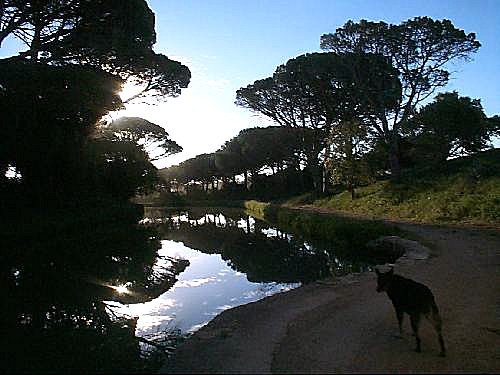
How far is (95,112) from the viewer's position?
73.5ft

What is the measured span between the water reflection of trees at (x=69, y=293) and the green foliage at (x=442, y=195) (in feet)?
44.4

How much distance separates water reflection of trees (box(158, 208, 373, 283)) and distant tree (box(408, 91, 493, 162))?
48.3 feet

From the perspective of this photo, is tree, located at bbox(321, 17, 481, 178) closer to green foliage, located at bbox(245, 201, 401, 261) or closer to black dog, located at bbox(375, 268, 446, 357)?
green foliage, located at bbox(245, 201, 401, 261)

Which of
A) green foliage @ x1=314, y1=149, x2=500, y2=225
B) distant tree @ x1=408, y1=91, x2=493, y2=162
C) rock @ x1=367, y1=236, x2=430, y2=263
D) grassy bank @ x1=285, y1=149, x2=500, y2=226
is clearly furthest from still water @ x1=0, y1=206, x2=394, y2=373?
distant tree @ x1=408, y1=91, x2=493, y2=162

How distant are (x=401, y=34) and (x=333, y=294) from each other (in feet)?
87.5

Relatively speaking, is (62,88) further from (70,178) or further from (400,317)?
(400,317)

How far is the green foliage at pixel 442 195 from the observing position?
1961cm

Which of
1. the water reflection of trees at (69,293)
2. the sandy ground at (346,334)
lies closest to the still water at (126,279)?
the water reflection of trees at (69,293)

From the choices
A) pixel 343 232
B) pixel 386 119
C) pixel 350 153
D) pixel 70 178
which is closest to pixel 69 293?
pixel 343 232

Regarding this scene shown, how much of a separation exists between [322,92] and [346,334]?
110 feet

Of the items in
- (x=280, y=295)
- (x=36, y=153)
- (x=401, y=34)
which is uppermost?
(x=401, y=34)

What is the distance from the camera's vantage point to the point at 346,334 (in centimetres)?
586

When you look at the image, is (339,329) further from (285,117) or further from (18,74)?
(285,117)

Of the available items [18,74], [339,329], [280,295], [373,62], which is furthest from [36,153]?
[373,62]
